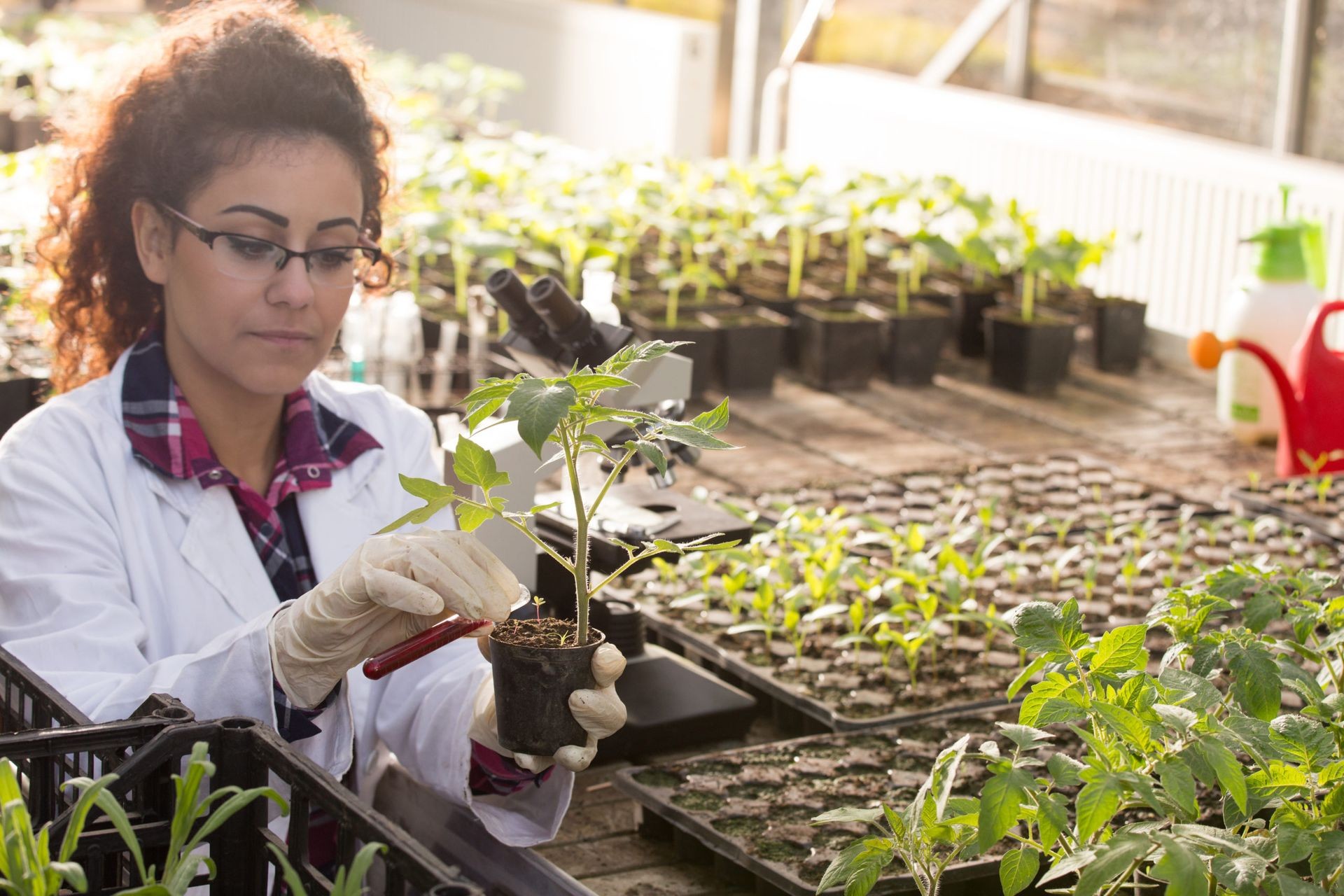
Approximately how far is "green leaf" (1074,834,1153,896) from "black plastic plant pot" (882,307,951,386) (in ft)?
9.95

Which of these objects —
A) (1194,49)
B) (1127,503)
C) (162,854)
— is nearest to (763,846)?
(162,854)

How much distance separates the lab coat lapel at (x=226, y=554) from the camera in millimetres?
1559

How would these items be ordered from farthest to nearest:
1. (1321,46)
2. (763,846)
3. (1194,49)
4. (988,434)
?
(1194,49) → (1321,46) → (988,434) → (763,846)

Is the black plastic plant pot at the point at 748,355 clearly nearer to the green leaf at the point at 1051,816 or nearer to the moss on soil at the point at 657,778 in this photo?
the moss on soil at the point at 657,778

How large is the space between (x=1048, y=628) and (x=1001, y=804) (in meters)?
0.19

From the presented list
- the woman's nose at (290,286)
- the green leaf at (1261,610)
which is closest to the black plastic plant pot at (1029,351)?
the green leaf at (1261,610)

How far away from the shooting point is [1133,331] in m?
4.24

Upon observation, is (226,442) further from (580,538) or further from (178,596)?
(580,538)

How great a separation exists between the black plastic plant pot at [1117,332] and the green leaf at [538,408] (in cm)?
342

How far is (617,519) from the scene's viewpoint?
6.19 feet

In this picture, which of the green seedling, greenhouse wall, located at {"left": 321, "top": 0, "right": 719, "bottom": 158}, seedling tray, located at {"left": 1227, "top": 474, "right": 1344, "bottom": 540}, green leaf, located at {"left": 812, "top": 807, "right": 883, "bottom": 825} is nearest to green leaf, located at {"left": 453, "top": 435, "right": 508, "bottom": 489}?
the green seedling

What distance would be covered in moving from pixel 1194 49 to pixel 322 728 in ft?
15.9

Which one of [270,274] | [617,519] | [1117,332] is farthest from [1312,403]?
[270,274]

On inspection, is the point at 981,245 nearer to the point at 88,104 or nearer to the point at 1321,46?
the point at 1321,46
